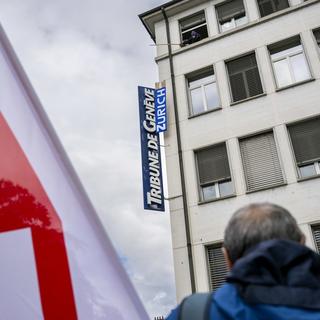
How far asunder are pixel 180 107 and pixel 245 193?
390 cm

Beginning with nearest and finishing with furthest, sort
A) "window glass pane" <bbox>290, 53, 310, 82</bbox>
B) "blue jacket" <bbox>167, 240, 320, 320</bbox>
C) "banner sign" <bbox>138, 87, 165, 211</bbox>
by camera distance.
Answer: "blue jacket" <bbox>167, 240, 320, 320</bbox>
"banner sign" <bbox>138, 87, 165, 211</bbox>
"window glass pane" <bbox>290, 53, 310, 82</bbox>

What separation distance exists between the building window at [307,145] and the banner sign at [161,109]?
3.90 metres

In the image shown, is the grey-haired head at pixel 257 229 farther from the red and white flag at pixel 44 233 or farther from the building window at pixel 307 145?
the building window at pixel 307 145

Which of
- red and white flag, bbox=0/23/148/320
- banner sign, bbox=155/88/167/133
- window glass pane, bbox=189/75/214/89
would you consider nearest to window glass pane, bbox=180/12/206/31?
window glass pane, bbox=189/75/214/89

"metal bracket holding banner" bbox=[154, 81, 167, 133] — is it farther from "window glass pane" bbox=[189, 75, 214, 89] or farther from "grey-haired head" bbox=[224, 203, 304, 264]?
"grey-haired head" bbox=[224, 203, 304, 264]

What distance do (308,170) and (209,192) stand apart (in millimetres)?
2828

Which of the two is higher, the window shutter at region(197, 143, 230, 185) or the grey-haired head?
A: the window shutter at region(197, 143, 230, 185)

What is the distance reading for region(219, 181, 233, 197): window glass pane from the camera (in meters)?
11.9

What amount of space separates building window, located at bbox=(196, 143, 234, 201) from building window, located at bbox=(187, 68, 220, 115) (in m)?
1.61

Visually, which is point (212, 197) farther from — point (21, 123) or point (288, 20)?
point (21, 123)

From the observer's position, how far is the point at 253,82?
43.0 ft

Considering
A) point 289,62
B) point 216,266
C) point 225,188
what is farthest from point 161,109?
point 216,266

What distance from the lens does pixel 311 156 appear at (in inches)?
442

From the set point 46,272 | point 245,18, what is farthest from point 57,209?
point 245,18
